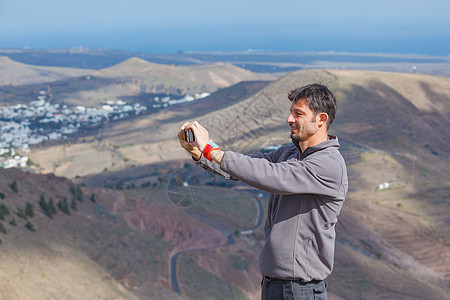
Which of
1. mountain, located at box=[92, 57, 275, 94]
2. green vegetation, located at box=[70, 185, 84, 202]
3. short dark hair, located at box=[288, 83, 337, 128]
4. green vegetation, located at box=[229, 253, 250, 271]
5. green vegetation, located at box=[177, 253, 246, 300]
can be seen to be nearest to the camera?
short dark hair, located at box=[288, 83, 337, 128]

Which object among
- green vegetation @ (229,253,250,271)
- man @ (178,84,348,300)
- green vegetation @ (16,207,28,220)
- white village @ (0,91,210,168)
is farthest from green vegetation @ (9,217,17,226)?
white village @ (0,91,210,168)

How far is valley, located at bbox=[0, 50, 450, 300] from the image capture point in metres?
20.8

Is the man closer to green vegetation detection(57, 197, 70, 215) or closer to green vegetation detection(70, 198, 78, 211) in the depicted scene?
green vegetation detection(57, 197, 70, 215)

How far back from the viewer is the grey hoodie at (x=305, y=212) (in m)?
3.07

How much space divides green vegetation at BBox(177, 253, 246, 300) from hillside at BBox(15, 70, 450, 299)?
0.81 feet

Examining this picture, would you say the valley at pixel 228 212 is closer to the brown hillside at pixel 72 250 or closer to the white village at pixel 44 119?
the brown hillside at pixel 72 250

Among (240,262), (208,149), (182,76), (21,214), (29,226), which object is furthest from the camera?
(182,76)

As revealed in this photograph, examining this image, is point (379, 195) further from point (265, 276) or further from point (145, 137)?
point (145, 137)

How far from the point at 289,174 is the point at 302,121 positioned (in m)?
0.52

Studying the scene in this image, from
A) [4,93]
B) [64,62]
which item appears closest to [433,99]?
[4,93]

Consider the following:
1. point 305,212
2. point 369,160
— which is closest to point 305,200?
point 305,212

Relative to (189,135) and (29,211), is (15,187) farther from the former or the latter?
(189,135)

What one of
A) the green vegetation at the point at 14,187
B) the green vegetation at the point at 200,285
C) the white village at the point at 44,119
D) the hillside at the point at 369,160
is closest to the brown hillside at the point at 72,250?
the green vegetation at the point at 14,187

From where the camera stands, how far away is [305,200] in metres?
3.27
